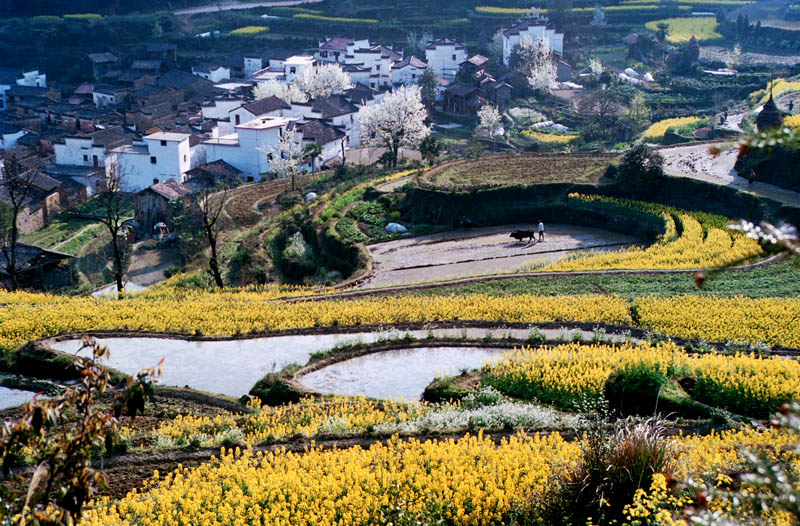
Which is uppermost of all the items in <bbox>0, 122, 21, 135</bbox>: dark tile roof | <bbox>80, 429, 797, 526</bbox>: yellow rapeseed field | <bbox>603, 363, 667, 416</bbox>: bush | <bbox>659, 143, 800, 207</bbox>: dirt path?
<bbox>80, 429, 797, 526</bbox>: yellow rapeseed field

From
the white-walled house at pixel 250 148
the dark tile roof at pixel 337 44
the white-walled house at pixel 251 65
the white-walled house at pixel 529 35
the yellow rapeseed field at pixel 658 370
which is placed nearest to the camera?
the yellow rapeseed field at pixel 658 370

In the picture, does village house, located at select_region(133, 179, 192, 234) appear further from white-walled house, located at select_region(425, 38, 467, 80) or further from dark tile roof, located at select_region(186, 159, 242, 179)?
white-walled house, located at select_region(425, 38, 467, 80)

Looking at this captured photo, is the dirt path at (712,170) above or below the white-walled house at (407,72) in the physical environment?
above

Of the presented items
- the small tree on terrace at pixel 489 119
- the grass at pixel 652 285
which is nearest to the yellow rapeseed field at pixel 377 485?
the grass at pixel 652 285

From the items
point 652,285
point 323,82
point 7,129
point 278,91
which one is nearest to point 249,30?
point 323,82

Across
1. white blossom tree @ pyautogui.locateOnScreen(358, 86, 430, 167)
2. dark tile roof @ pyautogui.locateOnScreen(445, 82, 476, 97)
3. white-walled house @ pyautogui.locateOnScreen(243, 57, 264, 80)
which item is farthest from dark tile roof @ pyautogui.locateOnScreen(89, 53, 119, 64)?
white blossom tree @ pyautogui.locateOnScreen(358, 86, 430, 167)

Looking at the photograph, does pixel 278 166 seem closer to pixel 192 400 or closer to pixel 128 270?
pixel 128 270

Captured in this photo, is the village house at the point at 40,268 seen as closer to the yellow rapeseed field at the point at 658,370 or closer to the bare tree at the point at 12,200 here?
the bare tree at the point at 12,200
